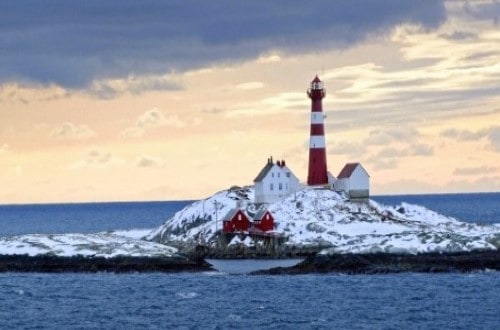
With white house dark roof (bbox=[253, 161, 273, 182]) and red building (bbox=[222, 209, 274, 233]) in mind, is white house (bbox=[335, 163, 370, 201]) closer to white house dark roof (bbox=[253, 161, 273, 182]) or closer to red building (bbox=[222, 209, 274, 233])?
white house dark roof (bbox=[253, 161, 273, 182])

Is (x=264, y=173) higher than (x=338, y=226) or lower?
higher

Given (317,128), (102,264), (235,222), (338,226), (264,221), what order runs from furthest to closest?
(317,128) → (235,222) → (264,221) → (338,226) → (102,264)

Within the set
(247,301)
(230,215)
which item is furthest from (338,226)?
(247,301)

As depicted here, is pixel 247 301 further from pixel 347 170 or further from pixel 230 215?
pixel 347 170

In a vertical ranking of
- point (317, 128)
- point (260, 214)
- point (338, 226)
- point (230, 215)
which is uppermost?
point (317, 128)

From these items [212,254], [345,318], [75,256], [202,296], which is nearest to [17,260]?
[75,256]

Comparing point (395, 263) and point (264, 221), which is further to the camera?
point (264, 221)

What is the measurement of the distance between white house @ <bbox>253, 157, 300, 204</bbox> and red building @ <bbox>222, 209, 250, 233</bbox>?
366 inches

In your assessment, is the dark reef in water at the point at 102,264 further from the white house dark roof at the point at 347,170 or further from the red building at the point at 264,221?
the white house dark roof at the point at 347,170

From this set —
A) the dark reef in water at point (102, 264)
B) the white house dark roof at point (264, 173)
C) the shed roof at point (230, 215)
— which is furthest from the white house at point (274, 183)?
the dark reef in water at point (102, 264)

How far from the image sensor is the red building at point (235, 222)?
361 feet

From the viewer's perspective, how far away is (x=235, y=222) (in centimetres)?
11031

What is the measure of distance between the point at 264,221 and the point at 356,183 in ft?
50.7

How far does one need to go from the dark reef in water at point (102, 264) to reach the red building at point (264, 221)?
32.3 feet
